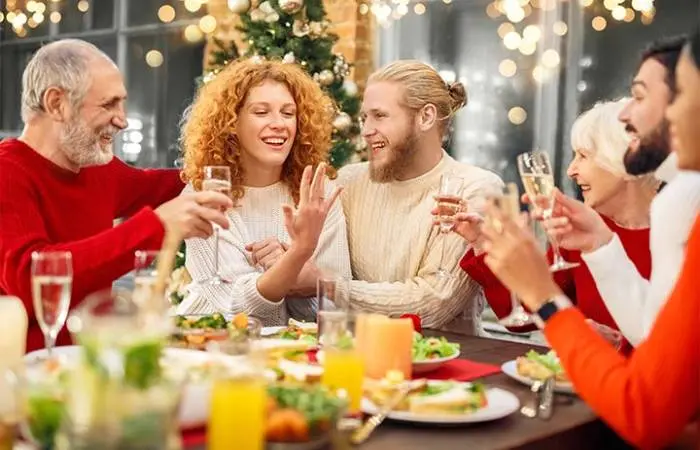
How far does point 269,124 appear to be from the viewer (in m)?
3.30

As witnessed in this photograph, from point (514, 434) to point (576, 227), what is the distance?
0.85 meters

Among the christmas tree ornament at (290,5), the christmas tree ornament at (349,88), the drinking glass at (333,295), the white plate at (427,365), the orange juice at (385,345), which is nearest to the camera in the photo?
the orange juice at (385,345)

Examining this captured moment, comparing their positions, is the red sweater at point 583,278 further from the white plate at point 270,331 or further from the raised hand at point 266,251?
the white plate at point 270,331

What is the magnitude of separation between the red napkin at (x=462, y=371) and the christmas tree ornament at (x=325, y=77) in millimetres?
2301

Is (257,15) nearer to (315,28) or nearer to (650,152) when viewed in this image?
Answer: (315,28)

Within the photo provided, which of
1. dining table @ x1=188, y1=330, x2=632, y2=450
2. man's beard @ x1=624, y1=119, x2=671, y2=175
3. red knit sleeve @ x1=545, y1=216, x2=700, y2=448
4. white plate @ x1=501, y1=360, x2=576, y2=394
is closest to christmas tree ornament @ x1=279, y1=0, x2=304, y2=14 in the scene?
man's beard @ x1=624, y1=119, x2=671, y2=175

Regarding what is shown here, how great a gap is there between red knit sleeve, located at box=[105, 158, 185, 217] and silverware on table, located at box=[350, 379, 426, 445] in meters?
1.75

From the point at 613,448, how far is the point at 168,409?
1142 millimetres

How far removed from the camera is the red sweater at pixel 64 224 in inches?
103

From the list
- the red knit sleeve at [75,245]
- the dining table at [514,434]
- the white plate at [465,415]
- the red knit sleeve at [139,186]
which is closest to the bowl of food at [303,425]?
the dining table at [514,434]

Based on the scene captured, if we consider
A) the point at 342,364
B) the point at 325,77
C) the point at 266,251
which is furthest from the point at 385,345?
the point at 325,77

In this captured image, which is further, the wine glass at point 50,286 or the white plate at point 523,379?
the white plate at point 523,379

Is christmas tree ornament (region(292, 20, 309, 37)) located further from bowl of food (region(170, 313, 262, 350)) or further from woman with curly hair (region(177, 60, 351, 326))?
bowl of food (region(170, 313, 262, 350))

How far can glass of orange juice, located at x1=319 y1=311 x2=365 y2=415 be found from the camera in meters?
1.74
